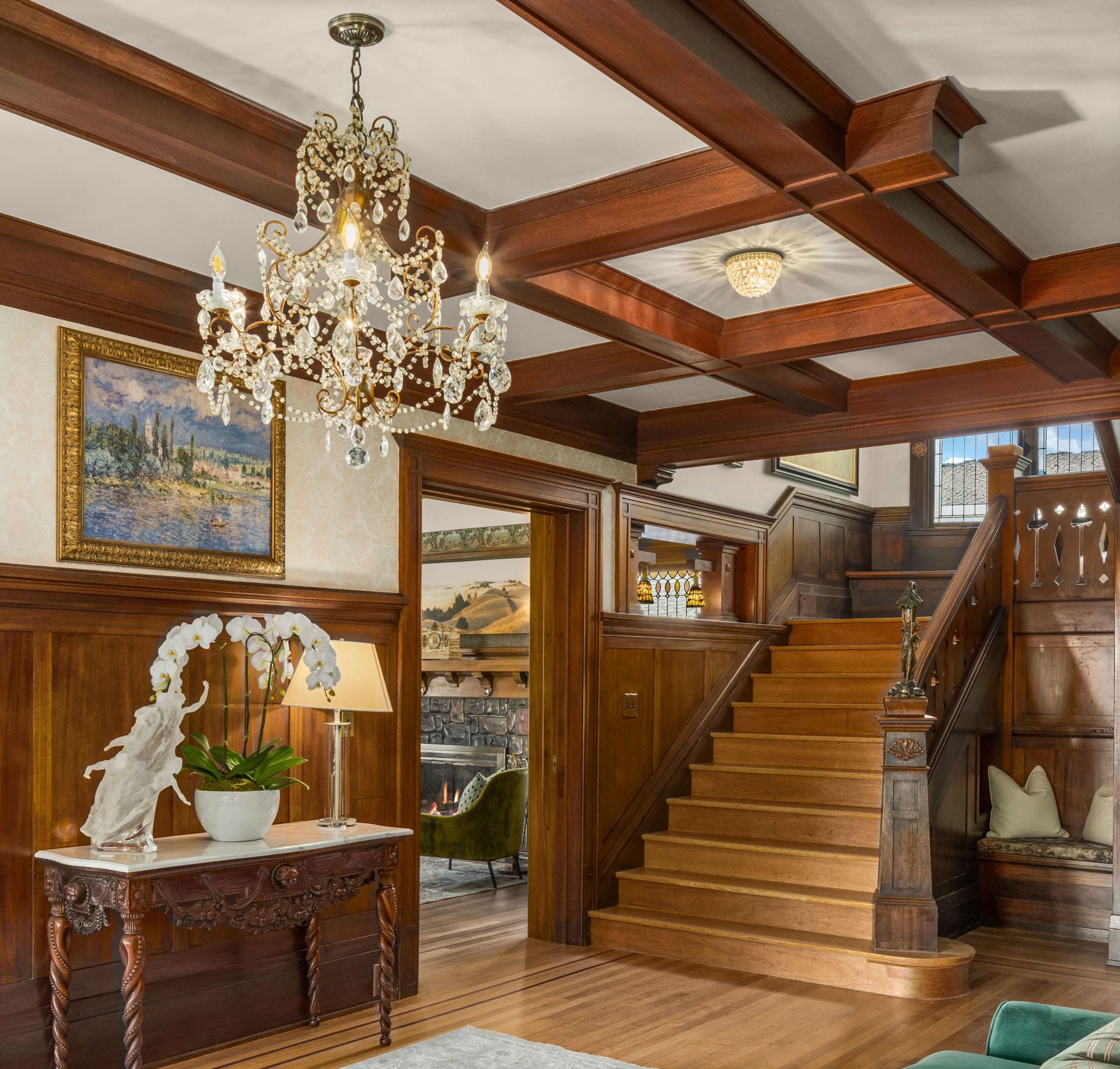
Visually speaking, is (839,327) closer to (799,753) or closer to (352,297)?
(352,297)

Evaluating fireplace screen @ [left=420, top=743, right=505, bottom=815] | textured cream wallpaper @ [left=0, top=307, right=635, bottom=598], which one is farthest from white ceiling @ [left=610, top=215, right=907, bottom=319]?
fireplace screen @ [left=420, top=743, right=505, bottom=815]

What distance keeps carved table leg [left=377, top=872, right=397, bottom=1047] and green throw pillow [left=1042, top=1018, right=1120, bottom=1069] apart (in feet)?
9.78

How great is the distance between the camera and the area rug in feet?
14.3

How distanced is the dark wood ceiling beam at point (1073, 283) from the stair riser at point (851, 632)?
13.1ft

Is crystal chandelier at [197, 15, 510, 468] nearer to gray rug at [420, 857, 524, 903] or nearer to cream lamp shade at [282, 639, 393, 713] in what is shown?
cream lamp shade at [282, 639, 393, 713]

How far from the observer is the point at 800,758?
7.21 metres

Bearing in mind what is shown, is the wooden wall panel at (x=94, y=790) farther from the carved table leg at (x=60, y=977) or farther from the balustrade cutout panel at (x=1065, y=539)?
the balustrade cutout panel at (x=1065, y=539)

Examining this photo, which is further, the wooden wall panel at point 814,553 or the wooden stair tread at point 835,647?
the wooden wall panel at point 814,553

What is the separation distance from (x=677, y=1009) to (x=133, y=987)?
2.46 meters

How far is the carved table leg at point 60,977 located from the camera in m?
3.94

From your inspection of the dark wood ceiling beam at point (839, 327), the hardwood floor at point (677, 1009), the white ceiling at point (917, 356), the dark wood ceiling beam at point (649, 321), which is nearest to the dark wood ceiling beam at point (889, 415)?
the white ceiling at point (917, 356)

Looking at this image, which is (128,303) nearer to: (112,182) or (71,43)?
(112,182)

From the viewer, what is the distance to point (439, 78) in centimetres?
299

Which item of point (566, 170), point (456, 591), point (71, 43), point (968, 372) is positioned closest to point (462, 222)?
point (566, 170)
